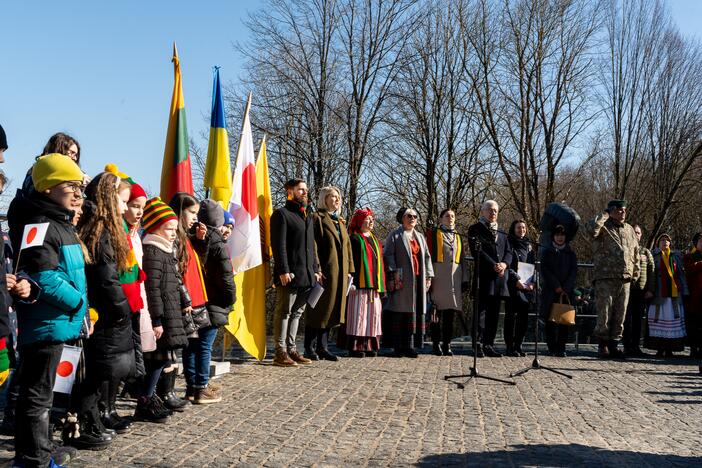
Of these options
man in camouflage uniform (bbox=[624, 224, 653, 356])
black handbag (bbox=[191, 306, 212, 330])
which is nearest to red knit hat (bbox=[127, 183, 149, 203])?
black handbag (bbox=[191, 306, 212, 330])

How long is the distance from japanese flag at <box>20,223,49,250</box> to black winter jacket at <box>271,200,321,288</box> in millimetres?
5291

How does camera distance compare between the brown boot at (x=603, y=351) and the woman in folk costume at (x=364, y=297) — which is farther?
the brown boot at (x=603, y=351)

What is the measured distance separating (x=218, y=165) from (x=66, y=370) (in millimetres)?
5322

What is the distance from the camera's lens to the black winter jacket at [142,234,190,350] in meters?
5.63

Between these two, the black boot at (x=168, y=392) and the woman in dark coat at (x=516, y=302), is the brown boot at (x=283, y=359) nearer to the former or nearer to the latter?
the black boot at (x=168, y=392)

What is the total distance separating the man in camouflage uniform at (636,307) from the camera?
12250mm

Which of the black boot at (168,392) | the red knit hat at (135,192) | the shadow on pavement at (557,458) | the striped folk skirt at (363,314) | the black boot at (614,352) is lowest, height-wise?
the shadow on pavement at (557,458)

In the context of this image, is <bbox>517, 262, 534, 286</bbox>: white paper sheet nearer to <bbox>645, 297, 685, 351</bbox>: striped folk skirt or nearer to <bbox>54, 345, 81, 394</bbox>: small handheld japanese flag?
<bbox>645, 297, 685, 351</bbox>: striped folk skirt

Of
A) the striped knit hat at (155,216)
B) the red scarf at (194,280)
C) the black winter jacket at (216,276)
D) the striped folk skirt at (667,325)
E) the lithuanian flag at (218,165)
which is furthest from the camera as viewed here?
the striped folk skirt at (667,325)

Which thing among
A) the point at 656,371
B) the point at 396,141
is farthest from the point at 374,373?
the point at 396,141

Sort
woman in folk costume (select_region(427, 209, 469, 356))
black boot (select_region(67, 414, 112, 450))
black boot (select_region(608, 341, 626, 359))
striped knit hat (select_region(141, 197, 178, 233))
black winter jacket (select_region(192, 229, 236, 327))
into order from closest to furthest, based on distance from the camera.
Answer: black boot (select_region(67, 414, 112, 450)), striped knit hat (select_region(141, 197, 178, 233)), black winter jacket (select_region(192, 229, 236, 327)), woman in folk costume (select_region(427, 209, 469, 356)), black boot (select_region(608, 341, 626, 359))

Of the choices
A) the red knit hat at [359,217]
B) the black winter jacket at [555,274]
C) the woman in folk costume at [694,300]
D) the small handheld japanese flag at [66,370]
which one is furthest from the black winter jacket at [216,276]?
the woman in folk costume at [694,300]

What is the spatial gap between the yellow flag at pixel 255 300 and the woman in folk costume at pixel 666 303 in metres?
6.38

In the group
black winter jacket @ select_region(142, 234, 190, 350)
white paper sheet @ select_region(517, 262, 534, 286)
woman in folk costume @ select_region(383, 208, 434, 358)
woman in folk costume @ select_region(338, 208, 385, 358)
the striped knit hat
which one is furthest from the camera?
woman in folk costume @ select_region(383, 208, 434, 358)
